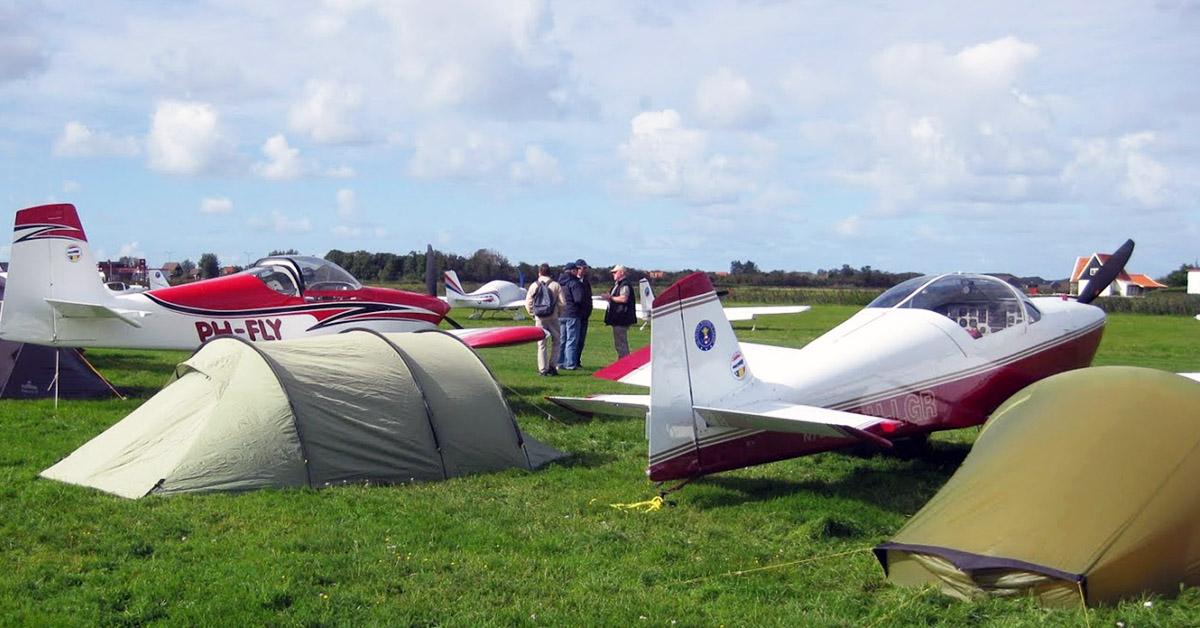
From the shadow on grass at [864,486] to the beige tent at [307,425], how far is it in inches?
71.5

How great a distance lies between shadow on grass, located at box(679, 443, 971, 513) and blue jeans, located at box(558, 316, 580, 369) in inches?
292

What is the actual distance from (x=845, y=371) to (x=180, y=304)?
828 cm

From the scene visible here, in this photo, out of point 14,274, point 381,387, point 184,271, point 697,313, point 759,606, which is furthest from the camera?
point 184,271

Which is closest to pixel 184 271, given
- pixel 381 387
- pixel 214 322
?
pixel 214 322

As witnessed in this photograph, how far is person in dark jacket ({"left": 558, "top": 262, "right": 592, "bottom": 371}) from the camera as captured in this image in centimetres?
1526

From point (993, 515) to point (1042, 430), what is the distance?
729 mm

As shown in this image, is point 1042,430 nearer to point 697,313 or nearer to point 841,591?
point 841,591

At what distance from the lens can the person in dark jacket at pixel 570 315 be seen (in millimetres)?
15258

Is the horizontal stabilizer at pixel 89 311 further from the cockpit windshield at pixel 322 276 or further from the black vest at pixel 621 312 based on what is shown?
the black vest at pixel 621 312

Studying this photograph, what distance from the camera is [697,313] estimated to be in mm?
6574

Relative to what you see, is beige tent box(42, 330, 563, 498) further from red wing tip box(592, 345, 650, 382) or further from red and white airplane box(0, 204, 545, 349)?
red and white airplane box(0, 204, 545, 349)

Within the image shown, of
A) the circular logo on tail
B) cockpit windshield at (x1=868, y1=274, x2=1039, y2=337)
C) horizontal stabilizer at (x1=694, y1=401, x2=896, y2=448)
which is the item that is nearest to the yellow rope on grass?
horizontal stabilizer at (x1=694, y1=401, x2=896, y2=448)

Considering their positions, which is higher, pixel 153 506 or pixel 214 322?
pixel 214 322

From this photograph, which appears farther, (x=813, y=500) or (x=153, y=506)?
(x=813, y=500)
